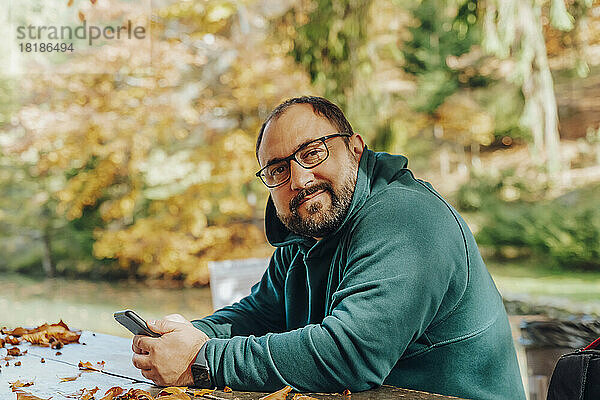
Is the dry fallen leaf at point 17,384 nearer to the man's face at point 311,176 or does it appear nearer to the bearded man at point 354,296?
the bearded man at point 354,296

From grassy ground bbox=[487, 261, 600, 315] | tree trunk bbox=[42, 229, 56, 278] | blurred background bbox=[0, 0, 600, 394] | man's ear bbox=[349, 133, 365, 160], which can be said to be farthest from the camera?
tree trunk bbox=[42, 229, 56, 278]

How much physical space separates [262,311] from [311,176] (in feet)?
1.48

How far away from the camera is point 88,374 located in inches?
54.8

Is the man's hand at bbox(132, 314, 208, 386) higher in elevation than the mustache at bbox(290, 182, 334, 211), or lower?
lower

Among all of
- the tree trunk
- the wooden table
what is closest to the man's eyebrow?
the wooden table

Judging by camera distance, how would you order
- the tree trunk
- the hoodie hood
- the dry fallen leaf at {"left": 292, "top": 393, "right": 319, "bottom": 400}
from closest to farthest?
the dry fallen leaf at {"left": 292, "top": 393, "right": 319, "bottom": 400} → the hoodie hood → the tree trunk

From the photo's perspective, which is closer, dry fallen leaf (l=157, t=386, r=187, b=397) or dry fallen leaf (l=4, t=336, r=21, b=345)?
dry fallen leaf (l=157, t=386, r=187, b=397)

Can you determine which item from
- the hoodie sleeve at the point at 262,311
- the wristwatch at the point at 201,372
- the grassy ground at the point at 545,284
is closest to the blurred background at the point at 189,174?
the grassy ground at the point at 545,284

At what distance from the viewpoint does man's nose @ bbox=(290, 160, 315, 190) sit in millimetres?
1457

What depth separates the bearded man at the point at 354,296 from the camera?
1.20m

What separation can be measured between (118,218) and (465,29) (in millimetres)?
5030

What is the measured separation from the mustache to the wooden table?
0.43 m

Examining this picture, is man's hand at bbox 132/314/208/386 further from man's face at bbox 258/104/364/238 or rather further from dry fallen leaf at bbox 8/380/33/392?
man's face at bbox 258/104/364/238

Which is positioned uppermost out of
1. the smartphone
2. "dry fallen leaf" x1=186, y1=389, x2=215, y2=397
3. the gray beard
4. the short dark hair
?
the short dark hair
